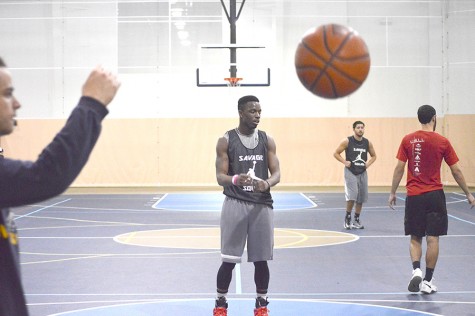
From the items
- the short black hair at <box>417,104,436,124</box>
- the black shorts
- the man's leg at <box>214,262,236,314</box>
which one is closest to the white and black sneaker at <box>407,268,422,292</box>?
the black shorts

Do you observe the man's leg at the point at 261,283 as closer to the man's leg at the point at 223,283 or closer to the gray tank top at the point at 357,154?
the man's leg at the point at 223,283

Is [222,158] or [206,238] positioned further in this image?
[206,238]

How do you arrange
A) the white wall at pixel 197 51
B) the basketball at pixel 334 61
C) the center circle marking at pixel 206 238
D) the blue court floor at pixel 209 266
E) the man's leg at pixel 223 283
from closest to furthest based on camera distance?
the basketball at pixel 334 61, the man's leg at pixel 223 283, the blue court floor at pixel 209 266, the center circle marking at pixel 206 238, the white wall at pixel 197 51

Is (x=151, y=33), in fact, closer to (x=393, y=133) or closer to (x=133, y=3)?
(x=133, y=3)

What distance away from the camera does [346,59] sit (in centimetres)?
Result: 562

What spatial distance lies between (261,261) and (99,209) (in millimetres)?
12433

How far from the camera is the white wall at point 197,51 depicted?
1013 inches

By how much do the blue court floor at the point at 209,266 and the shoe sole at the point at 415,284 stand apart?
0.08 m

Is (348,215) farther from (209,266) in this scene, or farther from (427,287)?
(427,287)

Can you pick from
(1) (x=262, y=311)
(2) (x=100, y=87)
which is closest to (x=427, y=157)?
(1) (x=262, y=311)

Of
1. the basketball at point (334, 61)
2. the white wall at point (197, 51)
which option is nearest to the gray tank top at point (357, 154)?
the basketball at point (334, 61)

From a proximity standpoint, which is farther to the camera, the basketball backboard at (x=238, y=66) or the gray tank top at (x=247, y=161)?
the basketball backboard at (x=238, y=66)

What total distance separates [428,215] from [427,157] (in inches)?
24.8

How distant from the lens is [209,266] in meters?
10.1
